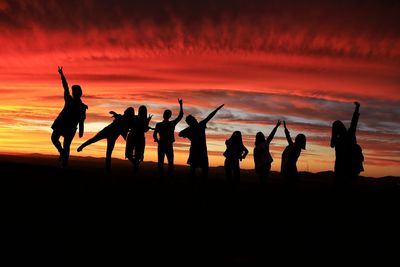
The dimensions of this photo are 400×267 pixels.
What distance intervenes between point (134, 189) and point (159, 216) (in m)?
3.34

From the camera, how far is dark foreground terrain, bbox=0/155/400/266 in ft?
16.6

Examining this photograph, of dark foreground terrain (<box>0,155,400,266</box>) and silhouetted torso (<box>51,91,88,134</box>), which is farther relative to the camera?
silhouetted torso (<box>51,91,88,134</box>)

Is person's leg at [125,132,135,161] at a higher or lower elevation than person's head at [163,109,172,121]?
lower

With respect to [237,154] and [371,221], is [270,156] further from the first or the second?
[371,221]

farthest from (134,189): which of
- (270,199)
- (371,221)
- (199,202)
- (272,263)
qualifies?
(272,263)

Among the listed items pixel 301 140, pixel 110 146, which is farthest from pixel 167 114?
pixel 301 140

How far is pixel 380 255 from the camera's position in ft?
18.2

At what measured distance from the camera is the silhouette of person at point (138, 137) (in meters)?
15.1

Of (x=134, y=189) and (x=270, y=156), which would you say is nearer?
(x=134, y=189)

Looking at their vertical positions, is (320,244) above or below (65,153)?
below

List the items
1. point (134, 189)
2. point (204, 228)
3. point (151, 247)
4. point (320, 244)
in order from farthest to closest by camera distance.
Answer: point (134, 189) → point (204, 228) → point (320, 244) → point (151, 247)

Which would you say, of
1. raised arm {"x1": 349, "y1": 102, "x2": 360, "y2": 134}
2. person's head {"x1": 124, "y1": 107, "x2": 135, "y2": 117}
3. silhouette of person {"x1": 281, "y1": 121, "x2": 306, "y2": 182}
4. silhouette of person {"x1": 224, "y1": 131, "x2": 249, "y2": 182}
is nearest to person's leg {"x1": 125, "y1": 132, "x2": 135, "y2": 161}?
person's head {"x1": 124, "y1": 107, "x2": 135, "y2": 117}

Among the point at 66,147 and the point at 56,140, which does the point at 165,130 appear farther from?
the point at 56,140

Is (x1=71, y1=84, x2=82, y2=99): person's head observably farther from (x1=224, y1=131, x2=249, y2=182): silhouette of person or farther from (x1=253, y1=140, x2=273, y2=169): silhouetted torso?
(x1=253, y1=140, x2=273, y2=169): silhouetted torso
